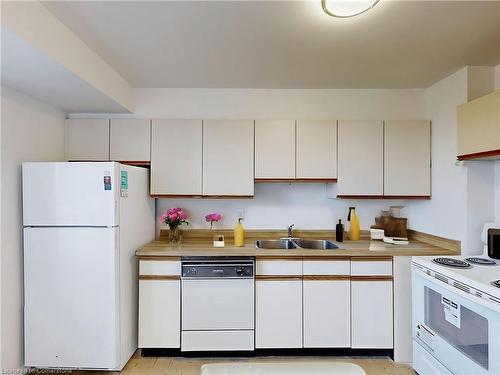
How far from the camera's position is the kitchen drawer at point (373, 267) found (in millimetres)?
2596

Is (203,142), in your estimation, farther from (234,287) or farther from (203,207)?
(234,287)

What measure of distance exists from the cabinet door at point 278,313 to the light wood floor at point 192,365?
17cm

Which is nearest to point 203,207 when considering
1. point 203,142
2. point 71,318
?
point 203,142

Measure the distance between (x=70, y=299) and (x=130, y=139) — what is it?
1.45m

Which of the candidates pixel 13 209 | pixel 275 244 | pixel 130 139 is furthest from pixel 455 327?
pixel 13 209

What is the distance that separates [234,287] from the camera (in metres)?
2.58

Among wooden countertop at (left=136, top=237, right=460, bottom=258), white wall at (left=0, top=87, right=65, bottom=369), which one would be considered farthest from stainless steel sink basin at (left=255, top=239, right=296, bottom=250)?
white wall at (left=0, top=87, right=65, bottom=369)

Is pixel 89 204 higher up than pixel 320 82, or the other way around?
pixel 320 82

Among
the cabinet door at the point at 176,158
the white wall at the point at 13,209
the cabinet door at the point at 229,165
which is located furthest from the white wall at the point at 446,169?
the white wall at the point at 13,209

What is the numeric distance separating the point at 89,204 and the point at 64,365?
1.24 m

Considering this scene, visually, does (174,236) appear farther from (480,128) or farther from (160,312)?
(480,128)

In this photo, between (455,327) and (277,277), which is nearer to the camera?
(455,327)

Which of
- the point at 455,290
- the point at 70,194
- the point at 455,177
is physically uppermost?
the point at 455,177

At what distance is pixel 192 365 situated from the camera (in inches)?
100.0
